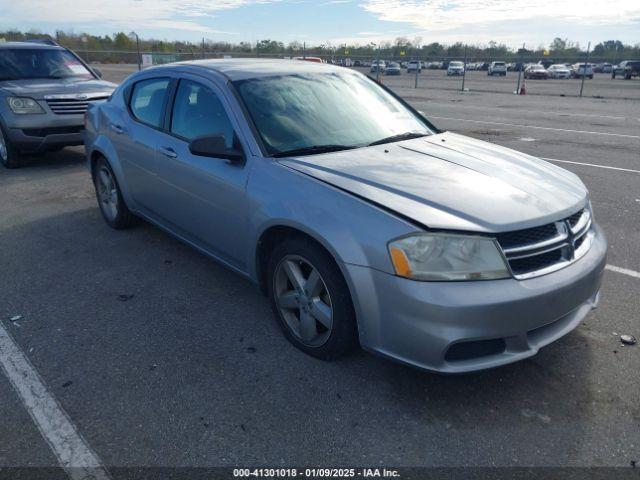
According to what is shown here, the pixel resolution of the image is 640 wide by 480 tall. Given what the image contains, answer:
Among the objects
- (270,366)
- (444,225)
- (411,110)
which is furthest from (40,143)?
(444,225)

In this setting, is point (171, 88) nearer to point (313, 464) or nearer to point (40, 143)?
point (313, 464)

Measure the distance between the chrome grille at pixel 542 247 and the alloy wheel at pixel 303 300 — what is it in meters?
0.97

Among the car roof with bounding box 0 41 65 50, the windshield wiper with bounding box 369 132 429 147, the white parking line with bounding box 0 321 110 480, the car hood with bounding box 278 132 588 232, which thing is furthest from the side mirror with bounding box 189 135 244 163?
the car roof with bounding box 0 41 65 50

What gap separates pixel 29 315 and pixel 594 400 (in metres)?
3.63

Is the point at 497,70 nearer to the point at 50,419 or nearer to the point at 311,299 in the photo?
the point at 311,299

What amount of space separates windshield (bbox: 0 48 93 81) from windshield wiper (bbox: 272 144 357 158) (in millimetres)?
7365

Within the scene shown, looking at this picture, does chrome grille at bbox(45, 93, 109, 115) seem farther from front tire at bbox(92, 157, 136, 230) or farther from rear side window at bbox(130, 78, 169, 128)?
rear side window at bbox(130, 78, 169, 128)

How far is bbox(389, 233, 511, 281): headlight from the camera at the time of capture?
2.51 metres

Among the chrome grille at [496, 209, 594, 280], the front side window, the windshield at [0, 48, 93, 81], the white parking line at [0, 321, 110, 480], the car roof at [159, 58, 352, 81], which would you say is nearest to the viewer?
the white parking line at [0, 321, 110, 480]

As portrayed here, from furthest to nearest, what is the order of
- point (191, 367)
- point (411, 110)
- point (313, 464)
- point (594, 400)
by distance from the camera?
1. point (411, 110)
2. point (191, 367)
3. point (594, 400)
4. point (313, 464)

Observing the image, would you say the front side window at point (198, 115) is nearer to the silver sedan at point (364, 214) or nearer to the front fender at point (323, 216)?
the silver sedan at point (364, 214)

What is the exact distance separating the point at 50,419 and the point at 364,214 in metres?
1.88

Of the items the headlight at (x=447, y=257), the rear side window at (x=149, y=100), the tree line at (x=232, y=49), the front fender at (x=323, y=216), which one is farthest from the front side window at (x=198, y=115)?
the tree line at (x=232, y=49)

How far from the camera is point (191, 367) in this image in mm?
3107
